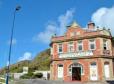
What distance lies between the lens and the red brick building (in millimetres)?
46406

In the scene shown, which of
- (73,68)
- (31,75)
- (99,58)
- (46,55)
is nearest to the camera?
(99,58)

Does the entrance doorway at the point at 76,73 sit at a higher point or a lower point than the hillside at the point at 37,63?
lower

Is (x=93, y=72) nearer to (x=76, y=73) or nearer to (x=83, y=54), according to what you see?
(x=83, y=54)

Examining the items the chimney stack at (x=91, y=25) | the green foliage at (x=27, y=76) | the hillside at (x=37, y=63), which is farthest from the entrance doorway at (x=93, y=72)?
the hillside at (x=37, y=63)

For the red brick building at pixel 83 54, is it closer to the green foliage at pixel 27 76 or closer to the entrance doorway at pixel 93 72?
the entrance doorway at pixel 93 72

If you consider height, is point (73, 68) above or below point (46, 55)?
below

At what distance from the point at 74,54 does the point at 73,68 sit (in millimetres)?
2632

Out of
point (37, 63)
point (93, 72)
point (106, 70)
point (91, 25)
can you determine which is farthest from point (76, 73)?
point (37, 63)

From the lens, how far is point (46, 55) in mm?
79062

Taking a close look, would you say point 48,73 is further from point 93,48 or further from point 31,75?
point 93,48

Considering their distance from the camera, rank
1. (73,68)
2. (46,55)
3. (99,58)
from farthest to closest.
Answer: (46,55) < (73,68) < (99,58)

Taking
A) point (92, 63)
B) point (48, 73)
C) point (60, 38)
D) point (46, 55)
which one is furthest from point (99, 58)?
point (46, 55)

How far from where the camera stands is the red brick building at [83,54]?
46406mm

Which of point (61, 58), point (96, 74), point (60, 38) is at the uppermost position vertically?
point (60, 38)
